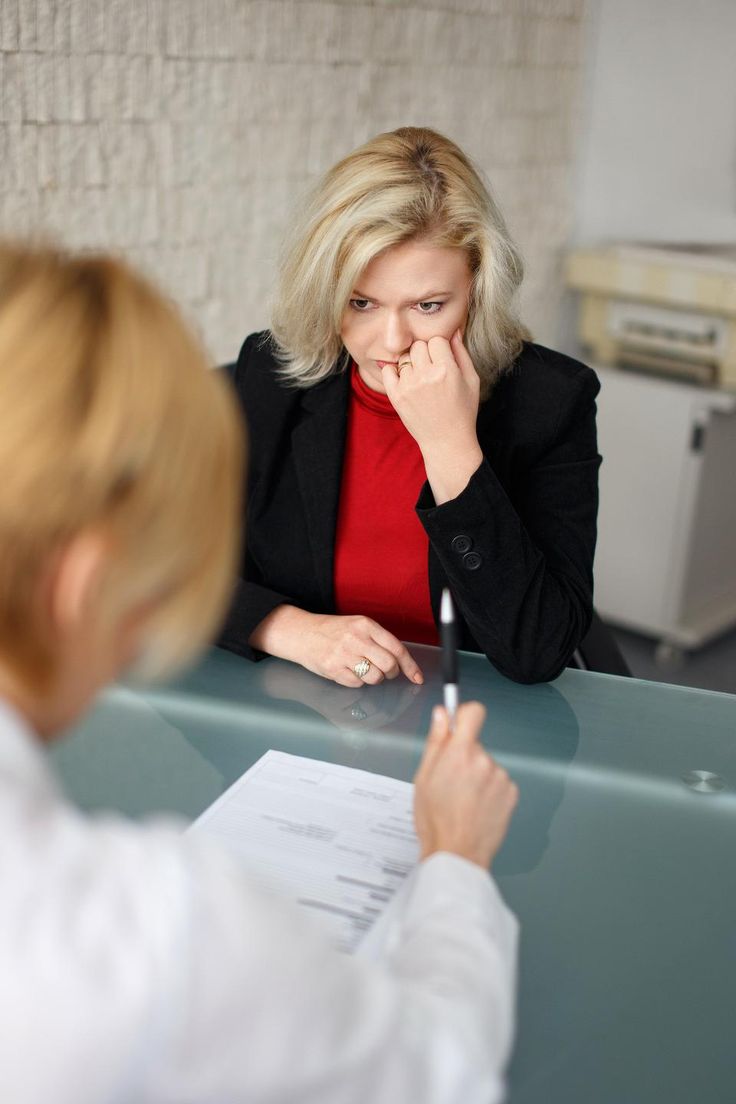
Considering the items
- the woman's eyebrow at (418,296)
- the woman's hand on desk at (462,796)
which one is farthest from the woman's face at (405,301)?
the woman's hand on desk at (462,796)

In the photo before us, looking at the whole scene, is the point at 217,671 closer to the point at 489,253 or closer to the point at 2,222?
the point at 489,253

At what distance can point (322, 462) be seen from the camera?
172 cm

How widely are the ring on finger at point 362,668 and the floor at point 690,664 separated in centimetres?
205

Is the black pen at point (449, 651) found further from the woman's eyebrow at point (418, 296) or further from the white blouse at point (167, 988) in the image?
the woman's eyebrow at point (418, 296)

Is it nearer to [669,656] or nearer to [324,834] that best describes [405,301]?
[324,834]

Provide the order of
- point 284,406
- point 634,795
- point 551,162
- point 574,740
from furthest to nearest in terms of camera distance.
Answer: point 551,162
point 284,406
point 574,740
point 634,795

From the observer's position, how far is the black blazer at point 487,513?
4.85ft

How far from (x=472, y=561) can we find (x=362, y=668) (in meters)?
0.20

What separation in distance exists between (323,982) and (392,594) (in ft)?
3.54

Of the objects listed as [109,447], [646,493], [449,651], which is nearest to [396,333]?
[449,651]

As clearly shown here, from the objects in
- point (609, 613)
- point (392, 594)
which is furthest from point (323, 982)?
point (609, 613)

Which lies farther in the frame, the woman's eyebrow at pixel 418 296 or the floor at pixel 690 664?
the floor at pixel 690 664

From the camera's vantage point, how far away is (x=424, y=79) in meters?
3.03

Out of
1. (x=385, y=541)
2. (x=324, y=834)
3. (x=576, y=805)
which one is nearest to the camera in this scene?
(x=324, y=834)
